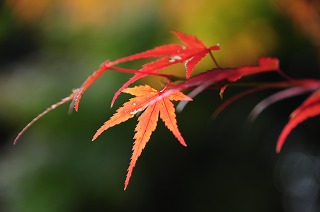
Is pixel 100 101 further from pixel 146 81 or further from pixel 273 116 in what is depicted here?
pixel 273 116

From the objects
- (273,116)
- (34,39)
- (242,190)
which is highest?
(34,39)

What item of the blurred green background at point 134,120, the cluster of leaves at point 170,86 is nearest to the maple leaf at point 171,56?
the cluster of leaves at point 170,86

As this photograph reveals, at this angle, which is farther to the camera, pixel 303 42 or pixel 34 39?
pixel 34 39

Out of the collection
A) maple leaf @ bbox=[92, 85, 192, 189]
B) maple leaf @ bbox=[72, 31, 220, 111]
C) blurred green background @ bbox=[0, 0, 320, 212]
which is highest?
maple leaf @ bbox=[72, 31, 220, 111]

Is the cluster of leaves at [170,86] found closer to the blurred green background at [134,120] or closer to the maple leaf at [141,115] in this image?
the maple leaf at [141,115]

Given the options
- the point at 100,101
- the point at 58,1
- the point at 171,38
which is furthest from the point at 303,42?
the point at 58,1

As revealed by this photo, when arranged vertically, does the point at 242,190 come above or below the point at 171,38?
below

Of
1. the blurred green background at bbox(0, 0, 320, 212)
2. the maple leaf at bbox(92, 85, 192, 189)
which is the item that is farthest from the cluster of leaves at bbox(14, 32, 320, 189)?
the blurred green background at bbox(0, 0, 320, 212)

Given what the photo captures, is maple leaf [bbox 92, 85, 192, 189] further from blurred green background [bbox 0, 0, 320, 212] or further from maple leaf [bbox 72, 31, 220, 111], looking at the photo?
blurred green background [bbox 0, 0, 320, 212]
